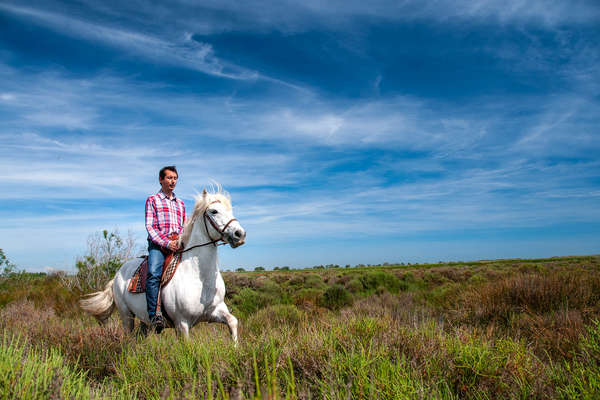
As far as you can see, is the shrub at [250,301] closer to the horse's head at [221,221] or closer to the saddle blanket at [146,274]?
the saddle blanket at [146,274]

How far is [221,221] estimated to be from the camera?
5.12 metres

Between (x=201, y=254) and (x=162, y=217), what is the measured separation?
1.08 meters

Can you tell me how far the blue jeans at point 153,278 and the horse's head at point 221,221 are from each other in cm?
101

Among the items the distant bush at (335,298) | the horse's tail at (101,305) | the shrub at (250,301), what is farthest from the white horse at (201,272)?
the distant bush at (335,298)

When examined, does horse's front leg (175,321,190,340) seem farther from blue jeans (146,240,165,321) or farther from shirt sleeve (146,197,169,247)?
shirt sleeve (146,197,169,247)

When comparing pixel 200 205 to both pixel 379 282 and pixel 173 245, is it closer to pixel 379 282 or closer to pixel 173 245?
pixel 173 245

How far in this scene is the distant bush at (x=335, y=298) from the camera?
14.6m

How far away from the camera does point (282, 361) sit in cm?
327

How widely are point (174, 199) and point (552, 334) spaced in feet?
21.8

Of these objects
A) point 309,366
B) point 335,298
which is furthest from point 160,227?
point 335,298

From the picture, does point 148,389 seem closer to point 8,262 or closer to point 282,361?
point 282,361

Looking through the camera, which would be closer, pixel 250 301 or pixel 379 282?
pixel 250 301

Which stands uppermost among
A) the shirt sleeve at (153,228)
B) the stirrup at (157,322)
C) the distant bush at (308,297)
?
the shirt sleeve at (153,228)

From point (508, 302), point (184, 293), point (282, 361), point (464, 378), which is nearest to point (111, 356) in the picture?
point (184, 293)
